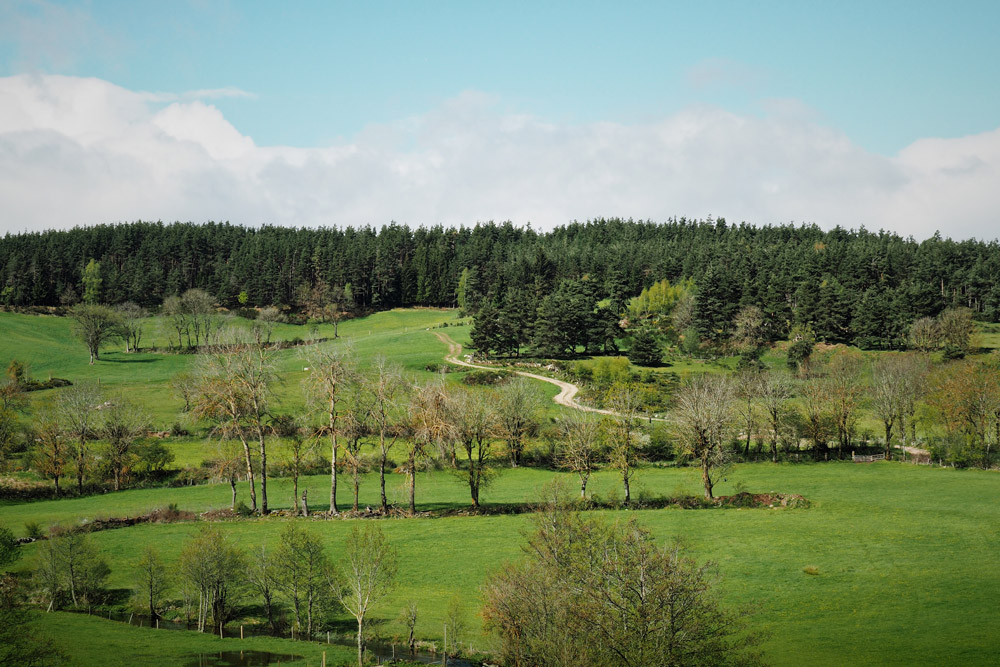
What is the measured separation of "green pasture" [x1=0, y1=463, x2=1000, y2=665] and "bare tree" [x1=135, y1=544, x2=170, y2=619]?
3.97 meters

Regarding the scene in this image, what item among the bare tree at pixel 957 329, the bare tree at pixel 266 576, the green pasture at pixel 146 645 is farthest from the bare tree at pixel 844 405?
the bare tree at pixel 266 576

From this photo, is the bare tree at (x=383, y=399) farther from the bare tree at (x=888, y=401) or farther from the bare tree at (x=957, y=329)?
the bare tree at (x=957, y=329)

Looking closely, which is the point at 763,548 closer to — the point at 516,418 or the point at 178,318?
the point at 516,418

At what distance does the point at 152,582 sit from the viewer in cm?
4131

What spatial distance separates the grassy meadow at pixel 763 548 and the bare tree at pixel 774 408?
473 cm

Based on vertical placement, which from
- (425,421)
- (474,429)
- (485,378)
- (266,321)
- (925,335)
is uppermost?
(266,321)

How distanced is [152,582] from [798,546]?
43.0 m

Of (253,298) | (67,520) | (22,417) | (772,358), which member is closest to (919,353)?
(772,358)

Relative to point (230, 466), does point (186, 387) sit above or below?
above

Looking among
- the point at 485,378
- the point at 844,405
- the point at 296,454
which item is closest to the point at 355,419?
the point at 296,454

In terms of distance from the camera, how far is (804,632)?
35375mm

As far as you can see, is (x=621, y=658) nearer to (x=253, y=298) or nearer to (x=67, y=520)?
(x=67, y=520)

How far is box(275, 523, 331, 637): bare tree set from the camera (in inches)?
1588

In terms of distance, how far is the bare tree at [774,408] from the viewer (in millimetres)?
77375
